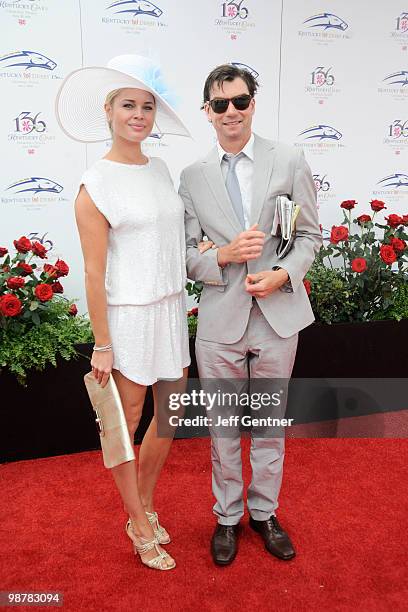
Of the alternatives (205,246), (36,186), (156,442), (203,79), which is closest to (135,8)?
(203,79)

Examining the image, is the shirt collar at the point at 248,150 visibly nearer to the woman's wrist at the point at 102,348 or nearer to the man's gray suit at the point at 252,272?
the man's gray suit at the point at 252,272

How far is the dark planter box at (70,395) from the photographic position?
3.01 metres

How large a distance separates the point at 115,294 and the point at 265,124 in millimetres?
2529

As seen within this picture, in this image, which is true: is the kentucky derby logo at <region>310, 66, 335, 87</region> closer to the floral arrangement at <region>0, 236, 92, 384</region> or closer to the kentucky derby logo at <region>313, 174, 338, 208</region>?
the kentucky derby logo at <region>313, 174, 338, 208</region>

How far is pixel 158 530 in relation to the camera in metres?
2.34

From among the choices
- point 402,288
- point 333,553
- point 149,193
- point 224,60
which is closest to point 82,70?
point 149,193

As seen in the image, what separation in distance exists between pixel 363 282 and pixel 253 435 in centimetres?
174

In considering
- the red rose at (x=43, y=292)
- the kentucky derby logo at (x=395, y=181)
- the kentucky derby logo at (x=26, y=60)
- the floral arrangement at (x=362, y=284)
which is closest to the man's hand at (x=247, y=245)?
the red rose at (x=43, y=292)

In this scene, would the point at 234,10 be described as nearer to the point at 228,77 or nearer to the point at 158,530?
the point at 228,77

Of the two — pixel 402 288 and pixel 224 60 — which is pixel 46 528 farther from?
pixel 224 60

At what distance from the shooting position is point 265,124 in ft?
13.3

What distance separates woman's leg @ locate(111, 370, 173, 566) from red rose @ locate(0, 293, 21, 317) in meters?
0.98

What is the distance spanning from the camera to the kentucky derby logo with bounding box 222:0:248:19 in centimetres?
379

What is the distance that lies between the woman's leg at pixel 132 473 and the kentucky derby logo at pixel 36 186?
82.2 inches
